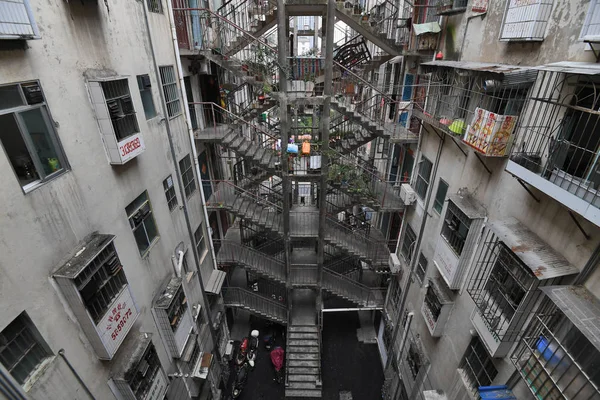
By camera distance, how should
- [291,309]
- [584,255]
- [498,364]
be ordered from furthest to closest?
[291,309] → [498,364] → [584,255]

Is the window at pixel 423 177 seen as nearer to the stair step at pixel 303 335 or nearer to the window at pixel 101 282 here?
the stair step at pixel 303 335

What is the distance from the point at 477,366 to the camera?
22.3ft

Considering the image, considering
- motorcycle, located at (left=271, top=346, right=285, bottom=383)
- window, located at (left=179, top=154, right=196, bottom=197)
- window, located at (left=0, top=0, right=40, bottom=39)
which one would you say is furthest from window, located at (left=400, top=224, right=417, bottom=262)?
Result: window, located at (left=0, top=0, right=40, bottom=39)

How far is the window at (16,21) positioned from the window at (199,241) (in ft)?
25.0

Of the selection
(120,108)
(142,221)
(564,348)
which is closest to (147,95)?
(120,108)

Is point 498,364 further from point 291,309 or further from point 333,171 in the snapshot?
point 291,309

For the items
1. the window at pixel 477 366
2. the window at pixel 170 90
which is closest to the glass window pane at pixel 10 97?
the window at pixel 170 90

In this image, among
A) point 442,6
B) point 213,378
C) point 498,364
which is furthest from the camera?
point 213,378

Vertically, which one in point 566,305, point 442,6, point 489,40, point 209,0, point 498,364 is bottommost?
point 498,364

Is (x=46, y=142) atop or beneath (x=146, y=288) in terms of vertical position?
atop

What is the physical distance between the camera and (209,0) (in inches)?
488

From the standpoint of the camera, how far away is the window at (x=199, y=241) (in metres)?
11.0

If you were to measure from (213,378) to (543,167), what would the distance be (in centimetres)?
1184

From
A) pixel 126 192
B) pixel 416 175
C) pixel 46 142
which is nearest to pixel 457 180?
pixel 416 175
